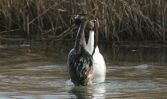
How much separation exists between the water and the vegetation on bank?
15.8 inches

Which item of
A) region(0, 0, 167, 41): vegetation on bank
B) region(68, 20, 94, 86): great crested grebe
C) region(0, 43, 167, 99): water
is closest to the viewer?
region(0, 43, 167, 99): water

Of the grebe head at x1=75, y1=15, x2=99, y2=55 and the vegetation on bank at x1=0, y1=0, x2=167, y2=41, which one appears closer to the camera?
the grebe head at x1=75, y1=15, x2=99, y2=55

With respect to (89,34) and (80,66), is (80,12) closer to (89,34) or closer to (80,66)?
(89,34)

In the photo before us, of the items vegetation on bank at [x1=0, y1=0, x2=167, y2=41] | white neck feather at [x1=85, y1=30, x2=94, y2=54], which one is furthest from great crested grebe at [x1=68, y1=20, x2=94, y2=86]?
vegetation on bank at [x1=0, y1=0, x2=167, y2=41]

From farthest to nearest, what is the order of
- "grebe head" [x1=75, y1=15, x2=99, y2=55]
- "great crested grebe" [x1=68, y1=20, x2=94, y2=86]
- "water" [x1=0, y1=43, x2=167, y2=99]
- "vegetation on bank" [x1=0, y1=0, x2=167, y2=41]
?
"vegetation on bank" [x1=0, y1=0, x2=167, y2=41] → "grebe head" [x1=75, y1=15, x2=99, y2=55] → "great crested grebe" [x1=68, y1=20, x2=94, y2=86] → "water" [x1=0, y1=43, x2=167, y2=99]

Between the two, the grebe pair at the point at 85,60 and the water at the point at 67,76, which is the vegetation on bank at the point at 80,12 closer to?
the water at the point at 67,76

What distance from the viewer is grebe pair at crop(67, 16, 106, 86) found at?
9586 millimetres

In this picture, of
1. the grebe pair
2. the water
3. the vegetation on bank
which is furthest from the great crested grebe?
the vegetation on bank

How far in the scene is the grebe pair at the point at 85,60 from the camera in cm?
959

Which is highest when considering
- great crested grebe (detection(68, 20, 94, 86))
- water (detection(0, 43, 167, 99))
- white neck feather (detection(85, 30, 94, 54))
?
white neck feather (detection(85, 30, 94, 54))

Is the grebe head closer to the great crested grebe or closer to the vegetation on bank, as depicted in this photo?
the great crested grebe

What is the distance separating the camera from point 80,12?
47.4ft

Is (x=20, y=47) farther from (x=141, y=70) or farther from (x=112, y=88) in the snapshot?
(x=112, y=88)

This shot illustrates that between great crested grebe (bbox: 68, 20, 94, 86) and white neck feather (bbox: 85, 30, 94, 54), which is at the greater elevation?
white neck feather (bbox: 85, 30, 94, 54)
